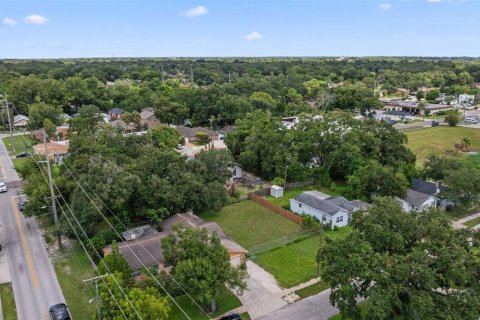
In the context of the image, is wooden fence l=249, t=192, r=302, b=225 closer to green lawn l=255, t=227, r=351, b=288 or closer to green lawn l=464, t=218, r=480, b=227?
green lawn l=255, t=227, r=351, b=288

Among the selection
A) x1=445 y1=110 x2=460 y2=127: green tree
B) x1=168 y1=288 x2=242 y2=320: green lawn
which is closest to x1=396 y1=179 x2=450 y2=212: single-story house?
x1=168 y1=288 x2=242 y2=320: green lawn

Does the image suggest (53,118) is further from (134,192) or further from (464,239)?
(464,239)

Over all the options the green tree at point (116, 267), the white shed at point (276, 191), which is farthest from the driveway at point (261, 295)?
the white shed at point (276, 191)

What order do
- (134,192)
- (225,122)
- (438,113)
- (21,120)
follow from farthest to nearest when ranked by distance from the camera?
(438,113), (225,122), (21,120), (134,192)

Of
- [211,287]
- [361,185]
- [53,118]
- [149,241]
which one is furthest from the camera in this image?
[53,118]

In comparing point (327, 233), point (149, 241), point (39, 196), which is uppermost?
point (39, 196)

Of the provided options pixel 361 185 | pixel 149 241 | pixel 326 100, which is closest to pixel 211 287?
pixel 149 241

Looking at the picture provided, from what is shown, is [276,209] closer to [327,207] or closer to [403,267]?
[327,207]

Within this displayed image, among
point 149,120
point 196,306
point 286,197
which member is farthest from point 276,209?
point 149,120
